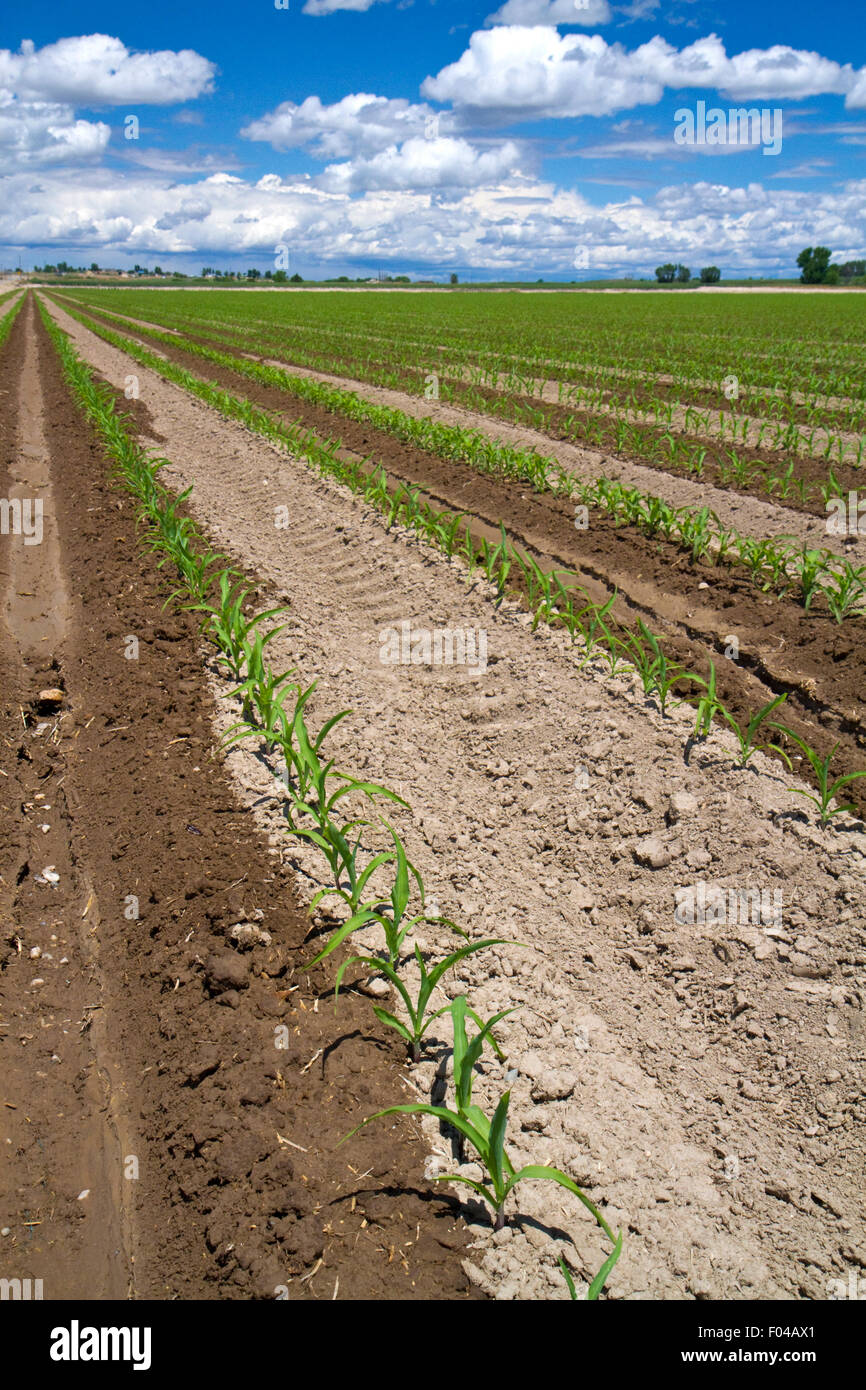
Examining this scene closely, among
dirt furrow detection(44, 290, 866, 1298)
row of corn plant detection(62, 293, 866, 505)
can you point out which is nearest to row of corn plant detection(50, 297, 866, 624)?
row of corn plant detection(62, 293, 866, 505)

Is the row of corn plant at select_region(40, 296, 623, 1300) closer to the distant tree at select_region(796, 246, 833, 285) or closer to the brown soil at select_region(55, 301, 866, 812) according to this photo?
the brown soil at select_region(55, 301, 866, 812)

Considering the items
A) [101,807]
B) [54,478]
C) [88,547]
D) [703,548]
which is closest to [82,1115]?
[101,807]

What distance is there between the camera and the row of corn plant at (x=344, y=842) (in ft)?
6.89

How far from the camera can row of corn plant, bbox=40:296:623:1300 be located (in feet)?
6.89

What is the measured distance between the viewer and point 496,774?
4.09m

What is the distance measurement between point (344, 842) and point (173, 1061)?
3.11 ft

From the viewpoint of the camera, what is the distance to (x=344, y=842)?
9.97 ft

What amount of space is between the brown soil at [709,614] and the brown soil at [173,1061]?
2.39 m

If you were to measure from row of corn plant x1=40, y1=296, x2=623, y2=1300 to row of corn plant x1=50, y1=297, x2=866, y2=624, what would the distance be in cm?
306

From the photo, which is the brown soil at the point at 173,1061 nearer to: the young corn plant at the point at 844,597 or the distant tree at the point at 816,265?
the young corn plant at the point at 844,597

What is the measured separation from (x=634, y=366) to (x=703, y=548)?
11082 millimetres

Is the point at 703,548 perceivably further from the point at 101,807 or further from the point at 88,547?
the point at 88,547

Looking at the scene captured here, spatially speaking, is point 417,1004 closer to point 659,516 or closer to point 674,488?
point 659,516
